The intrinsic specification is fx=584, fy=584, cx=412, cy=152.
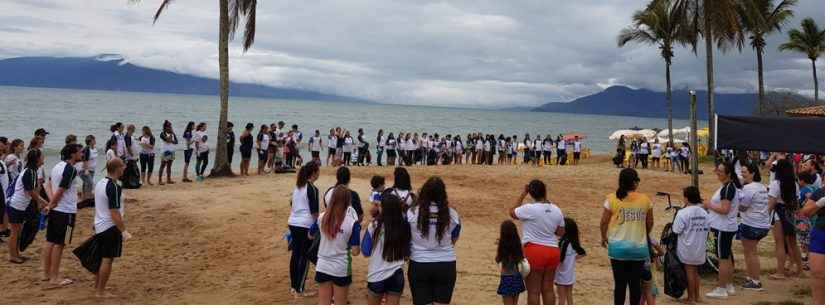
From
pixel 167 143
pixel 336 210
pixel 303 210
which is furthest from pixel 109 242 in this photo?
pixel 167 143

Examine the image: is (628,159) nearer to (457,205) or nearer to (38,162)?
(457,205)

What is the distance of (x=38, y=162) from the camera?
301 inches

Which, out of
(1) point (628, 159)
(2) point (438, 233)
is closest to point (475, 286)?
(2) point (438, 233)

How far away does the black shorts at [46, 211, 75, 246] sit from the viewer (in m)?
7.02

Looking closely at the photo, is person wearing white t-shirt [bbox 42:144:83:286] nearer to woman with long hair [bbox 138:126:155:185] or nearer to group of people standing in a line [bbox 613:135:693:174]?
woman with long hair [bbox 138:126:155:185]

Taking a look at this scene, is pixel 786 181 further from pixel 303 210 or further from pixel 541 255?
pixel 303 210

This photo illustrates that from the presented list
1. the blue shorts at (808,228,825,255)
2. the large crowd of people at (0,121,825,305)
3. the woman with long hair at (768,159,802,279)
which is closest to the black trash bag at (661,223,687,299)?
the large crowd of people at (0,121,825,305)

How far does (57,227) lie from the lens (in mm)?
7023

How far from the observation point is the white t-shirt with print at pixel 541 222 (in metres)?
5.45

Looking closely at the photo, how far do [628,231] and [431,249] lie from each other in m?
2.13

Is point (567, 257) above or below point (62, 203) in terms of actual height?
below

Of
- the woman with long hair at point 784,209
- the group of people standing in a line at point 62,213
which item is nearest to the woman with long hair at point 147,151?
the group of people standing in a line at point 62,213

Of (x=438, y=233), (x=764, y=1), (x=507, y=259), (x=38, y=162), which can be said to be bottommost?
(x=507, y=259)

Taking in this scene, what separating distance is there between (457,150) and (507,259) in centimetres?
2280
